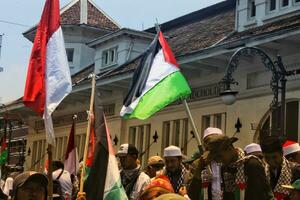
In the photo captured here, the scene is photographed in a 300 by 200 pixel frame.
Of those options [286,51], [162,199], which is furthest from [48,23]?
[286,51]

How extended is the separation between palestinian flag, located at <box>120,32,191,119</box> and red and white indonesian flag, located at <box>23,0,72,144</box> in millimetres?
1280

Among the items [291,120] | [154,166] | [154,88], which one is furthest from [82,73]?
[154,88]

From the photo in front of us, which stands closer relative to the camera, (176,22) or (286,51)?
(286,51)

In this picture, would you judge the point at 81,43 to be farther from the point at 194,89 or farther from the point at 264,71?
the point at 264,71

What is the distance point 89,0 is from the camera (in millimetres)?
31547

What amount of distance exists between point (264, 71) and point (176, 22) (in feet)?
30.3

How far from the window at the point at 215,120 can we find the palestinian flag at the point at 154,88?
7.54 meters

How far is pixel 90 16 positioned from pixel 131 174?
22748 mm

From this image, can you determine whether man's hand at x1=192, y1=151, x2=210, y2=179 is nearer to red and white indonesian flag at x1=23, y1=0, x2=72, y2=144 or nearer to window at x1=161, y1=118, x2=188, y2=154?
red and white indonesian flag at x1=23, y1=0, x2=72, y2=144

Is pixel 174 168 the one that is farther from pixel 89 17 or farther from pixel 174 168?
pixel 89 17

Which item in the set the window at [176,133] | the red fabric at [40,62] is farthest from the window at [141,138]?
the red fabric at [40,62]

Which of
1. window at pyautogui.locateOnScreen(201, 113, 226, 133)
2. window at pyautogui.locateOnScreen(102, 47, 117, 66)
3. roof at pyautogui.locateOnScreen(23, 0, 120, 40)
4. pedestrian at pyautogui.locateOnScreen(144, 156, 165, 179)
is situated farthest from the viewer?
roof at pyautogui.locateOnScreen(23, 0, 120, 40)

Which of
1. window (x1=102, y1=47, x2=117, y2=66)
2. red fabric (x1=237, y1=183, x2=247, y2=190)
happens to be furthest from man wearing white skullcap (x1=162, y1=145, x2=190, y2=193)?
window (x1=102, y1=47, x2=117, y2=66)

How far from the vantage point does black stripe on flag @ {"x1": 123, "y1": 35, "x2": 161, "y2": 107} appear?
8.29 m
